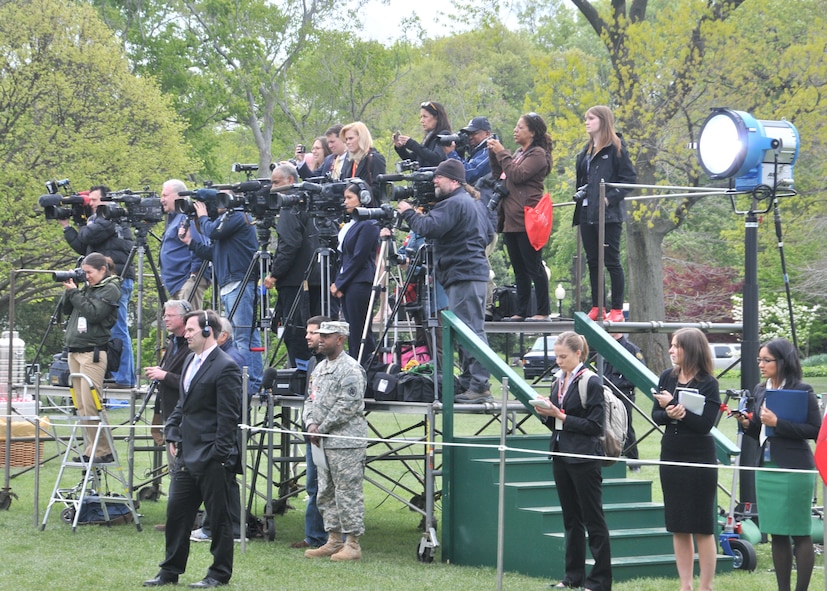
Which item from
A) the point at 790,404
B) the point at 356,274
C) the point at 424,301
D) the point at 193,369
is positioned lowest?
the point at 790,404

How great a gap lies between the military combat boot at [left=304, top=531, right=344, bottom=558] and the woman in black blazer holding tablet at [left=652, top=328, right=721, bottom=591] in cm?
324

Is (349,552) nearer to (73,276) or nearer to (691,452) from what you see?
(691,452)

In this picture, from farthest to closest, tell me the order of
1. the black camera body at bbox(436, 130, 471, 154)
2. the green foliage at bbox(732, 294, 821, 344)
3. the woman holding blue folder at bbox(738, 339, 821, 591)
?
the green foliage at bbox(732, 294, 821, 344) → the black camera body at bbox(436, 130, 471, 154) → the woman holding blue folder at bbox(738, 339, 821, 591)

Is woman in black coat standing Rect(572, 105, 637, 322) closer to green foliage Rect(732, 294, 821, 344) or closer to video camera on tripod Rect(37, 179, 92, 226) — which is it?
video camera on tripod Rect(37, 179, 92, 226)

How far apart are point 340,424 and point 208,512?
1.55 meters

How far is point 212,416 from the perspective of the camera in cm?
827

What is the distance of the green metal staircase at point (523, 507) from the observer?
877 cm

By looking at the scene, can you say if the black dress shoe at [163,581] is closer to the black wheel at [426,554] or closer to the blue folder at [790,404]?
the black wheel at [426,554]

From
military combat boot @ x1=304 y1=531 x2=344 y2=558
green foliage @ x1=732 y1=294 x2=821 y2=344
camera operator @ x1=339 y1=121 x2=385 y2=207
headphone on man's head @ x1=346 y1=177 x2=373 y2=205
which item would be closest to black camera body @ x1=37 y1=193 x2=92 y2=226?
camera operator @ x1=339 y1=121 x2=385 y2=207

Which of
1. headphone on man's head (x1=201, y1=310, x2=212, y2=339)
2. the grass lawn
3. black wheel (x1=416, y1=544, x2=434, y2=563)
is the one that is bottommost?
the grass lawn

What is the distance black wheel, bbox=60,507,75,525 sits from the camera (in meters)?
11.6

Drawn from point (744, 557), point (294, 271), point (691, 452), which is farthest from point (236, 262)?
point (691, 452)

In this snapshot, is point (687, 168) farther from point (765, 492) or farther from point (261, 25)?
point (261, 25)

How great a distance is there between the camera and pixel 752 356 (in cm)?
923
